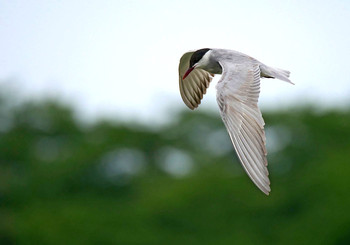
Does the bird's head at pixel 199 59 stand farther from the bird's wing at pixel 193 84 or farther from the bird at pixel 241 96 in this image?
the bird's wing at pixel 193 84

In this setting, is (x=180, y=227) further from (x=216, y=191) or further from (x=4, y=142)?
(x=4, y=142)

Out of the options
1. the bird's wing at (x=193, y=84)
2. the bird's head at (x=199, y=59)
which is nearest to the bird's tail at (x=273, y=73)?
the bird's head at (x=199, y=59)

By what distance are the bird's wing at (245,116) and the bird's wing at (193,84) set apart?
6.31ft

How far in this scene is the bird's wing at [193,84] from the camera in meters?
14.0

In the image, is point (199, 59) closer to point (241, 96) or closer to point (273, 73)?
point (273, 73)

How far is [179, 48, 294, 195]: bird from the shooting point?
10.5 m

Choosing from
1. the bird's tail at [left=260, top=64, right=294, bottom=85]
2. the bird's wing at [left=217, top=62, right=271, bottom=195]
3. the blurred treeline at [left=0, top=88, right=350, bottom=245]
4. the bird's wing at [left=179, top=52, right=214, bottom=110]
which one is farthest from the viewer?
the blurred treeline at [left=0, top=88, right=350, bottom=245]

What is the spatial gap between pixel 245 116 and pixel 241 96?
13.4 inches

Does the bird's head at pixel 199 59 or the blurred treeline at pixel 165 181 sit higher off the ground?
the bird's head at pixel 199 59

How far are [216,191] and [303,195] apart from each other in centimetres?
328

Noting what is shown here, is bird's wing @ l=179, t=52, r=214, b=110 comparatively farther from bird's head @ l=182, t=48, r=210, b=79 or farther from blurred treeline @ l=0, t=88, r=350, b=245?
blurred treeline @ l=0, t=88, r=350, b=245

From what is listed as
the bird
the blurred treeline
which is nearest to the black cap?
the bird

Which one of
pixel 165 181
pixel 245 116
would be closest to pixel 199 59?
pixel 245 116

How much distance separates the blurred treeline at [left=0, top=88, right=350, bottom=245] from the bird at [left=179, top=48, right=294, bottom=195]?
22859 mm
